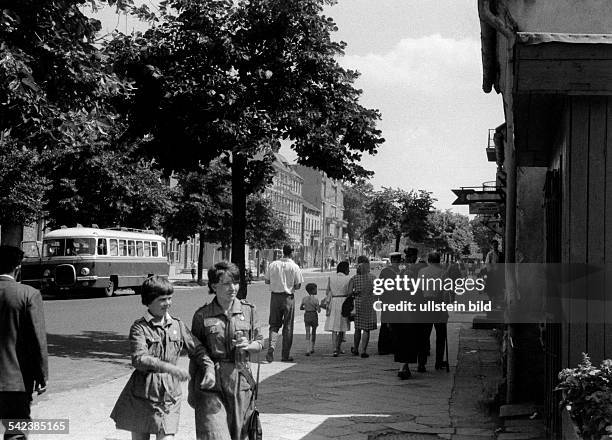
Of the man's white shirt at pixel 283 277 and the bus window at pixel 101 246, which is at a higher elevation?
the bus window at pixel 101 246

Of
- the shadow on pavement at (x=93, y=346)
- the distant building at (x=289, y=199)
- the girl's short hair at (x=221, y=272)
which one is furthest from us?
the distant building at (x=289, y=199)

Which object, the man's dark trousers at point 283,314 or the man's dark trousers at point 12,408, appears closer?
the man's dark trousers at point 12,408

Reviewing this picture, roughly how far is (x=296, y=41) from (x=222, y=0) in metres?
1.52

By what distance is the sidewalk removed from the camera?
7.52 m

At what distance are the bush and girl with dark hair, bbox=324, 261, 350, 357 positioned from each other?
9.69 m

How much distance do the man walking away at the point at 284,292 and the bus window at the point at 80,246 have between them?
1930cm

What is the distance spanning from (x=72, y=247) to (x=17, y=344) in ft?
85.1

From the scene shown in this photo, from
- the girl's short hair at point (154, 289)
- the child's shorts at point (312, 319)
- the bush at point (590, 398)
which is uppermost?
the girl's short hair at point (154, 289)

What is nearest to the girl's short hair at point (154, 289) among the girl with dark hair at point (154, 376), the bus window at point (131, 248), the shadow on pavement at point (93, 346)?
the girl with dark hair at point (154, 376)

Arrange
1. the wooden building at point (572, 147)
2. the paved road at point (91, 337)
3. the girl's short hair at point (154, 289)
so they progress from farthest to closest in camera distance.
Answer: the paved road at point (91, 337)
the girl's short hair at point (154, 289)
the wooden building at point (572, 147)

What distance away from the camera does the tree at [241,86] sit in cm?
1386

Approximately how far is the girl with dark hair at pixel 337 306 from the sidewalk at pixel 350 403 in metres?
0.73

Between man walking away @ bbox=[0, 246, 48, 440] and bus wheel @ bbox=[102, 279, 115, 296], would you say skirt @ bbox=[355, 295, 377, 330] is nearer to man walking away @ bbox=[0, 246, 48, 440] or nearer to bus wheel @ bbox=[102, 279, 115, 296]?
man walking away @ bbox=[0, 246, 48, 440]

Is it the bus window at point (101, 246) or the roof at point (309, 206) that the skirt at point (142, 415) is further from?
the roof at point (309, 206)
